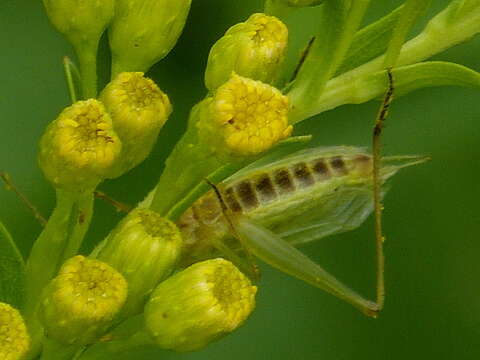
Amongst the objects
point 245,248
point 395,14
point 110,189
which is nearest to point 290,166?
point 245,248

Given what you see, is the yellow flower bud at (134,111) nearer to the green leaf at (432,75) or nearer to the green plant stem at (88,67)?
the green plant stem at (88,67)

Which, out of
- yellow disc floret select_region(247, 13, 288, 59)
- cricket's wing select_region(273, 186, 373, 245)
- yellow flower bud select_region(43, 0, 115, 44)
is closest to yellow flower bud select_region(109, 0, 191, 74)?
yellow flower bud select_region(43, 0, 115, 44)

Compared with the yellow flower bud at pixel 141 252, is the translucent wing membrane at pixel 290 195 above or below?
below

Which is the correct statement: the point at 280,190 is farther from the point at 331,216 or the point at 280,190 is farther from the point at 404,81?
the point at 404,81

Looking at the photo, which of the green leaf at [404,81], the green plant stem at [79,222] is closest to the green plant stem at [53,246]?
the green plant stem at [79,222]

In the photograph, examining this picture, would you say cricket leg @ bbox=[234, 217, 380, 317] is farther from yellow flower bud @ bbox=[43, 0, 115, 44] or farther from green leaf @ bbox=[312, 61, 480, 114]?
yellow flower bud @ bbox=[43, 0, 115, 44]

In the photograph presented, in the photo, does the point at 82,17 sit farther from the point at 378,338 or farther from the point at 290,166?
the point at 378,338

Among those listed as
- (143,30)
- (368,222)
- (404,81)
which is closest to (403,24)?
(404,81)
